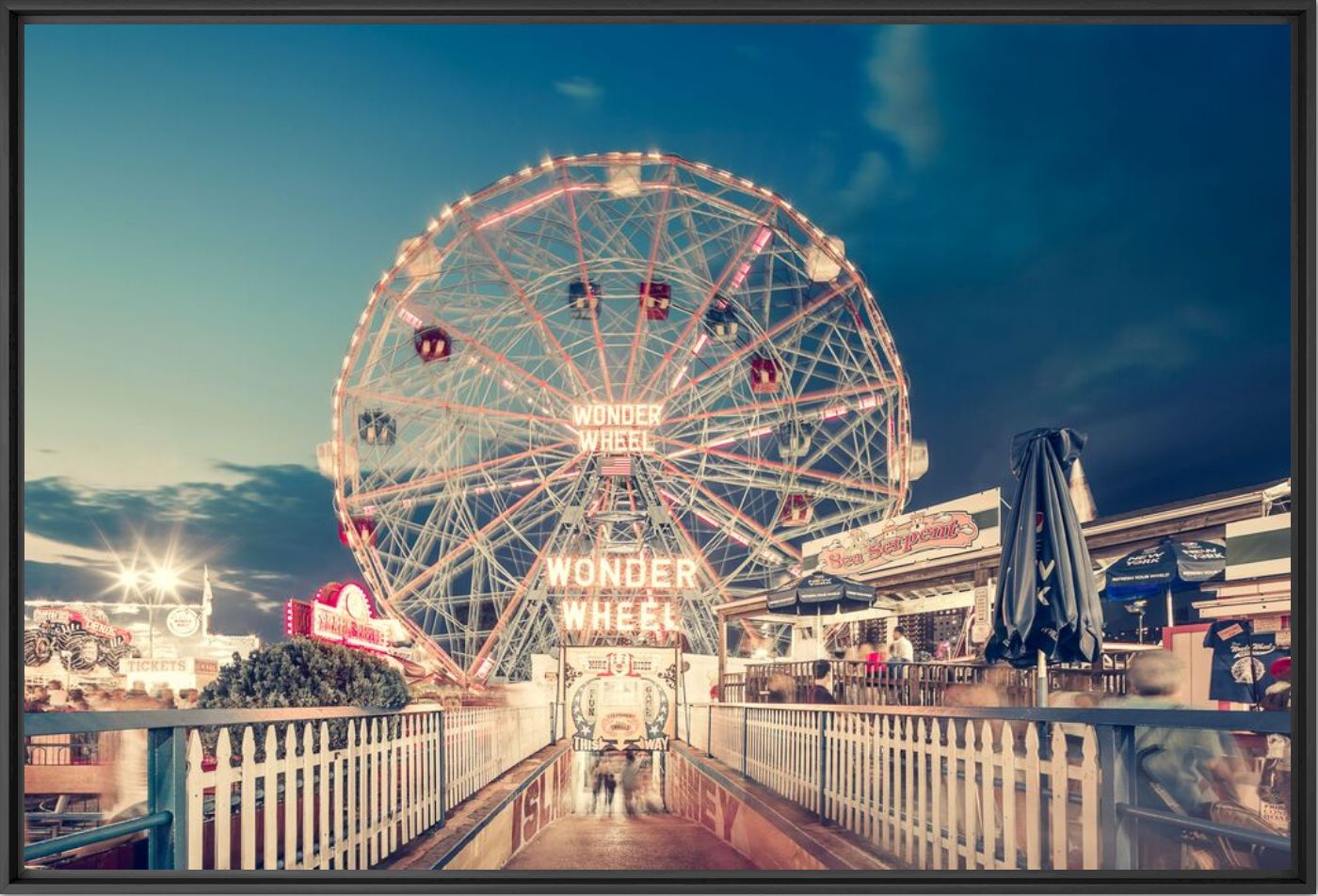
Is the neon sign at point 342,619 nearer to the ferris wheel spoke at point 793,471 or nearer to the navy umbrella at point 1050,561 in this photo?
the ferris wheel spoke at point 793,471

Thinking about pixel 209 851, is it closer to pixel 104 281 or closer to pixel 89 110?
pixel 104 281

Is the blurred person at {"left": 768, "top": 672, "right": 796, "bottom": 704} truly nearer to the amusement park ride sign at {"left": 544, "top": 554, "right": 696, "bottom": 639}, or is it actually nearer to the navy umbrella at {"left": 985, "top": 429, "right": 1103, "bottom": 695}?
the amusement park ride sign at {"left": 544, "top": 554, "right": 696, "bottom": 639}

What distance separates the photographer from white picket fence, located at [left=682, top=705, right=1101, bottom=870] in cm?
473

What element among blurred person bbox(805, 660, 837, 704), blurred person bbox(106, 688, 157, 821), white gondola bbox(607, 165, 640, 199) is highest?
white gondola bbox(607, 165, 640, 199)

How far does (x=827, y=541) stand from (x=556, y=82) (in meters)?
5.71

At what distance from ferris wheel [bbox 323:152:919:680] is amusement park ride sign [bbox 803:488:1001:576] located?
29cm

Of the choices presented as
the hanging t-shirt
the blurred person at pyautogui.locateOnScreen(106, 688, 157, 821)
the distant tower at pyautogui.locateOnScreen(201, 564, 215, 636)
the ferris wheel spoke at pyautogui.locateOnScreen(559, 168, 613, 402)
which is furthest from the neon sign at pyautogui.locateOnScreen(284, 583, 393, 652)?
the hanging t-shirt

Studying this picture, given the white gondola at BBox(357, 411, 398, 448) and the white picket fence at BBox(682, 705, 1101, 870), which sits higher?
the white gondola at BBox(357, 411, 398, 448)

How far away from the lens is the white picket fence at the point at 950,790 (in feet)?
15.5

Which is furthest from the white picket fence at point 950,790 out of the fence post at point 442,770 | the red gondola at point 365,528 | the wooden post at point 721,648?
the red gondola at point 365,528

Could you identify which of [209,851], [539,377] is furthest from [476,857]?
[539,377]

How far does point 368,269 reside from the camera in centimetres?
941

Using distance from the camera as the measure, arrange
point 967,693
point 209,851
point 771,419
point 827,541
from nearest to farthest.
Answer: point 209,851 < point 967,693 < point 827,541 < point 771,419

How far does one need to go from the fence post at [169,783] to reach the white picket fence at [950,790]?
3.16 metres
